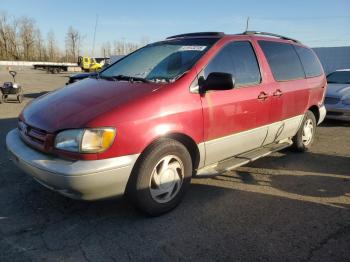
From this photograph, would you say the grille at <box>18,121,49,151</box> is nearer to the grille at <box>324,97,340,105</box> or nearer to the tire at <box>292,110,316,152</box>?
the tire at <box>292,110,316,152</box>

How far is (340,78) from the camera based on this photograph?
1017cm

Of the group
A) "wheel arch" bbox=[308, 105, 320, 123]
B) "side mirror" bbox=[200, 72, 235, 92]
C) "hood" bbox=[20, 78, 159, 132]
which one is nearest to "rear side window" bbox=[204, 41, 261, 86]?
"side mirror" bbox=[200, 72, 235, 92]

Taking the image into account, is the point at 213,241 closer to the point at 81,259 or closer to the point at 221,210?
the point at 221,210

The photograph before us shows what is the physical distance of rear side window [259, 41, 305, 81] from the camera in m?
4.80

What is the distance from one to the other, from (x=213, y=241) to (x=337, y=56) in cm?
2592

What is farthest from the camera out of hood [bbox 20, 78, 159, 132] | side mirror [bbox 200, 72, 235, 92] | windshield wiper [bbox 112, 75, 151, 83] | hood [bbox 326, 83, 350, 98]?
hood [bbox 326, 83, 350, 98]

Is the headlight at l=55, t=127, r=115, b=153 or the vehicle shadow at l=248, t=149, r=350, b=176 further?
the vehicle shadow at l=248, t=149, r=350, b=176

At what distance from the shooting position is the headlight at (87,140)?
9.56 ft

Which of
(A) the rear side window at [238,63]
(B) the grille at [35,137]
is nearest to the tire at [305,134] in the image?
(A) the rear side window at [238,63]

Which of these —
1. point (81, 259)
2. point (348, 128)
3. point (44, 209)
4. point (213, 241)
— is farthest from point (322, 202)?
point (348, 128)

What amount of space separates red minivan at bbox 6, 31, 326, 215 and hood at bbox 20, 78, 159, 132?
1 centimetres

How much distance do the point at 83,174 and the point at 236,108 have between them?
1957 mm

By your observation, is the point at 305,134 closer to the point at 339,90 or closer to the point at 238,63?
the point at 238,63

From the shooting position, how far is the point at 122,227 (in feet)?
10.5
